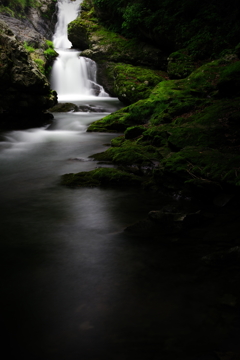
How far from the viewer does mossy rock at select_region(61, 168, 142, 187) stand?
20.5 feet

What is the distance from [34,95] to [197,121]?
8.43 meters

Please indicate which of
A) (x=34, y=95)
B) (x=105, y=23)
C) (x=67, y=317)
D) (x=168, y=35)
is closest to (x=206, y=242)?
(x=67, y=317)

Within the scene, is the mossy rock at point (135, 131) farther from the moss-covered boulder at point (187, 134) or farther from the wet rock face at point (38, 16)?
the wet rock face at point (38, 16)

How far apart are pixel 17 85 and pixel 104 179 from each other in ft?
26.3

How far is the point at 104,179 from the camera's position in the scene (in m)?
6.39

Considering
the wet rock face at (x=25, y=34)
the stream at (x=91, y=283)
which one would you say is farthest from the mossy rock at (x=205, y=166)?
the wet rock face at (x=25, y=34)

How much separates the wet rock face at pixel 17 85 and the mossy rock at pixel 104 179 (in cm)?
735

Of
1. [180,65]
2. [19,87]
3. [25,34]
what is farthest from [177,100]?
[25,34]

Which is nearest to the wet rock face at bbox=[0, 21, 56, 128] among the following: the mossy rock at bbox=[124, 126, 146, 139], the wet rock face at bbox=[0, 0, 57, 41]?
the mossy rock at bbox=[124, 126, 146, 139]

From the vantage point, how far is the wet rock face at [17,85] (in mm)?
11945

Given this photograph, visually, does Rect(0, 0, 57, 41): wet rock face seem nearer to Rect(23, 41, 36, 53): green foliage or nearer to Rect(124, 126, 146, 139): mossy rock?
Rect(23, 41, 36, 53): green foliage

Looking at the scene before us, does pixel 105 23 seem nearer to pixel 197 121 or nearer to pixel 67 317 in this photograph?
pixel 197 121

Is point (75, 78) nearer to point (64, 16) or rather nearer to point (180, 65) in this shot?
point (180, 65)

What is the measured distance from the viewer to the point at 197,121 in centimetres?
762
